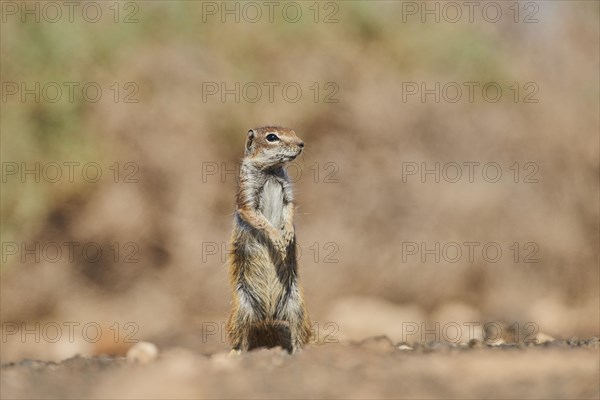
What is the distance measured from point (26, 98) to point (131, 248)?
237 centimetres

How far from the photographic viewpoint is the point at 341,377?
16.7 feet

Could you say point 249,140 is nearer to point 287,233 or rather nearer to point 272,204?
point 272,204

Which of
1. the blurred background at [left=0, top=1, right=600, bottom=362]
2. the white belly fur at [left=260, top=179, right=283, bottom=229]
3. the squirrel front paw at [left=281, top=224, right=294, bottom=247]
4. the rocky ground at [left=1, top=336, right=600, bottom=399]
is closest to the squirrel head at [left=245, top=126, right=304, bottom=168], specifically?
the white belly fur at [left=260, top=179, right=283, bottom=229]

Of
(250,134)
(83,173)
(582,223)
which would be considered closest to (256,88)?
(83,173)

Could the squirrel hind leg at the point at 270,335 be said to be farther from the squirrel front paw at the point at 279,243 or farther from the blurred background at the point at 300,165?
the blurred background at the point at 300,165

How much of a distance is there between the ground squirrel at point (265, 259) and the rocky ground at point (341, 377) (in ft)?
5.70

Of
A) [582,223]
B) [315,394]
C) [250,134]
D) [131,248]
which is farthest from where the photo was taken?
[582,223]

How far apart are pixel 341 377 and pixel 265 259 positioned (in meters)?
2.21

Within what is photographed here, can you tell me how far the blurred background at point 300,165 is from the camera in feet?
42.7

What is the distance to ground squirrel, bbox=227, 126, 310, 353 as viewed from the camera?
283 inches

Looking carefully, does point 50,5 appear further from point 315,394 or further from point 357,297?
point 315,394

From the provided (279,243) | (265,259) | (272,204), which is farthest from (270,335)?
(272,204)

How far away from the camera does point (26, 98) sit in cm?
1321

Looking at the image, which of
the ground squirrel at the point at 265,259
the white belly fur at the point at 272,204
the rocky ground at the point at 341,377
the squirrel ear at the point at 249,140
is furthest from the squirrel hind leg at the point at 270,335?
the rocky ground at the point at 341,377
